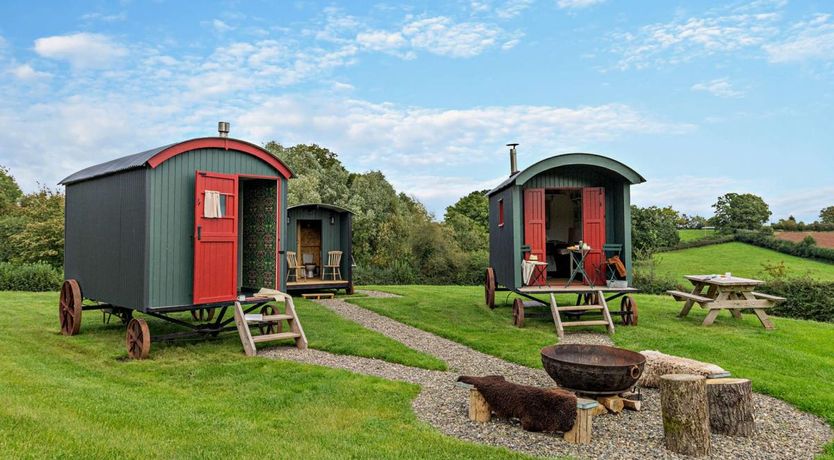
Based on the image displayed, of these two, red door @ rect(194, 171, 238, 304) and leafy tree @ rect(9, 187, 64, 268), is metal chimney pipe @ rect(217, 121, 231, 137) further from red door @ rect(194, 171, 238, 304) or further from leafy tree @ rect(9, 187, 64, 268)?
leafy tree @ rect(9, 187, 64, 268)

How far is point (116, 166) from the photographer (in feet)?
28.3

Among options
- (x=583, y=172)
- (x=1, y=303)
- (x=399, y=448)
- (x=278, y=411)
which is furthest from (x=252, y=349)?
(x=1, y=303)

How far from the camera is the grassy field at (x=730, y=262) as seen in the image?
22281 mm

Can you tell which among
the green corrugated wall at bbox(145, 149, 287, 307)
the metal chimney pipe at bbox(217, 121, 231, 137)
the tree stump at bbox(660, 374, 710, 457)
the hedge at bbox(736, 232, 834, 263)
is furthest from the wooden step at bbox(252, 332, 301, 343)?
the hedge at bbox(736, 232, 834, 263)

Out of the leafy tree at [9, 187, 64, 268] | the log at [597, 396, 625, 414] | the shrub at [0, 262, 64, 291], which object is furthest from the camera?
the leafy tree at [9, 187, 64, 268]

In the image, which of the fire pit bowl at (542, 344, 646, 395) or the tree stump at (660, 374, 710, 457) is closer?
the tree stump at (660, 374, 710, 457)

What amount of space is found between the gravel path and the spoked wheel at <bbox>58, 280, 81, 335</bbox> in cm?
530

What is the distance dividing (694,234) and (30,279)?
33.6m

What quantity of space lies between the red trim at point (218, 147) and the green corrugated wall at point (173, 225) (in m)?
0.11

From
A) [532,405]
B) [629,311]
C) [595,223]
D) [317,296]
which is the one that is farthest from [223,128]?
[629,311]

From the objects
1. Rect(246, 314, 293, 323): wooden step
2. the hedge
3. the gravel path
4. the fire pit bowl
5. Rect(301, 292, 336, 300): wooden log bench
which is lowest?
the gravel path

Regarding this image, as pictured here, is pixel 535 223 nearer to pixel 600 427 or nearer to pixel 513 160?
pixel 513 160

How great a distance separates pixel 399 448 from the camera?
4.22 meters

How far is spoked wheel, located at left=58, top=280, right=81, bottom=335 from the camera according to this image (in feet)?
30.9
